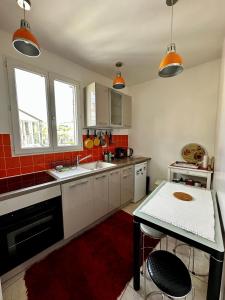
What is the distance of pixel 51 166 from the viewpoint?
1.97 meters

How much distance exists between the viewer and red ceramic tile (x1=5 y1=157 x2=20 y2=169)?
1575 mm

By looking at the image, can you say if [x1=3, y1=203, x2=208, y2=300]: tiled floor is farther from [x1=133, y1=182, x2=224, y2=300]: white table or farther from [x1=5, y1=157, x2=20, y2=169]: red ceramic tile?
[x1=5, y1=157, x2=20, y2=169]: red ceramic tile

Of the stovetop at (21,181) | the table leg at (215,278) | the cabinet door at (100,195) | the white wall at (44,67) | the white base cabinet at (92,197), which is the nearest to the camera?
the table leg at (215,278)

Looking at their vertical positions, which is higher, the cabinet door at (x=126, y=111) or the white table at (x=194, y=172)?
the cabinet door at (x=126, y=111)

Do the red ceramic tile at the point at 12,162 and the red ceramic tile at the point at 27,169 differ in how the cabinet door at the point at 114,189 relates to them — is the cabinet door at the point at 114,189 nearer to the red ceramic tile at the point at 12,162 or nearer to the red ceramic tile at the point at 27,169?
the red ceramic tile at the point at 27,169

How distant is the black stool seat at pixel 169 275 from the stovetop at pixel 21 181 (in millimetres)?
1249

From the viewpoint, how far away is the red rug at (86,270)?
1.17m

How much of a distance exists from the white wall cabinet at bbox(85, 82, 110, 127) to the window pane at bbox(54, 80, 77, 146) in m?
0.23

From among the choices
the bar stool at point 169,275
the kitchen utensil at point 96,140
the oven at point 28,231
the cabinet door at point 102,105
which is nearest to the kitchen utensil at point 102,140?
the kitchen utensil at point 96,140

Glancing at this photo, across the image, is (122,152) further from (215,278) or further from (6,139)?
(215,278)

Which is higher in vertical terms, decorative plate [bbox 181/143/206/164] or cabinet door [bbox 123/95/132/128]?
cabinet door [bbox 123/95/132/128]

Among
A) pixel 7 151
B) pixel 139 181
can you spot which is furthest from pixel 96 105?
pixel 139 181

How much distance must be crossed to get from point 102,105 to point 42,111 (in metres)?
0.91

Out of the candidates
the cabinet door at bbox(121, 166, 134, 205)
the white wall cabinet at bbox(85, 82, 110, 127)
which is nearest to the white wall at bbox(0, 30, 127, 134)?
the white wall cabinet at bbox(85, 82, 110, 127)
